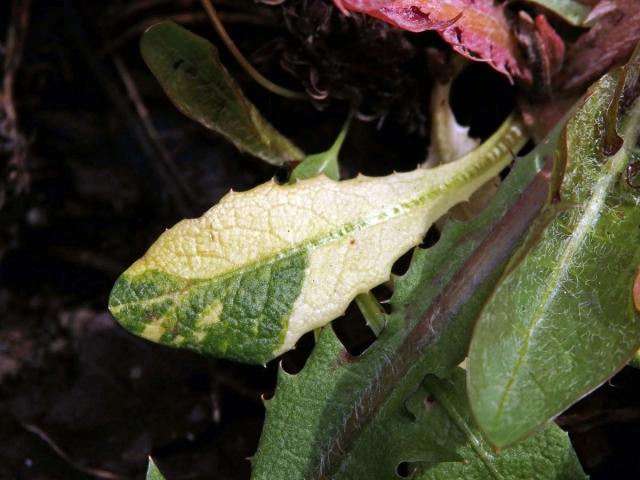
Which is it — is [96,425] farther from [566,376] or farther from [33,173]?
[566,376]

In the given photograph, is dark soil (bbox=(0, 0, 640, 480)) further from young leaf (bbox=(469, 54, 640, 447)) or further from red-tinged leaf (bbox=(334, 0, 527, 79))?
young leaf (bbox=(469, 54, 640, 447))

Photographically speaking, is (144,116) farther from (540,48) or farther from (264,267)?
(540,48)

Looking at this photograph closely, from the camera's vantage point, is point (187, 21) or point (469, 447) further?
point (187, 21)

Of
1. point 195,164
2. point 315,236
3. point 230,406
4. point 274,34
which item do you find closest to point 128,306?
point 315,236

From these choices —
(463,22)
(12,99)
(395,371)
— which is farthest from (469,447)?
(12,99)

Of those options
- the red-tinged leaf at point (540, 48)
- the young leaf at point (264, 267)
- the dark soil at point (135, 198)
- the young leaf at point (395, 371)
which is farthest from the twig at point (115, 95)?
the red-tinged leaf at point (540, 48)

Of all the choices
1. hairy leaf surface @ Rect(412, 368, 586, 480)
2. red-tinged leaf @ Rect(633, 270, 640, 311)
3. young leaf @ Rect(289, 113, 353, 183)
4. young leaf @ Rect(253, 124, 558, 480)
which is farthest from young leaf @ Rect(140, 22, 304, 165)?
red-tinged leaf @ Rect(633, 270, 640, 311)

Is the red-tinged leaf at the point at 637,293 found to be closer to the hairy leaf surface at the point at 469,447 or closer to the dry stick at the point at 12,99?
the hairy leaf surface at the point at 469,447

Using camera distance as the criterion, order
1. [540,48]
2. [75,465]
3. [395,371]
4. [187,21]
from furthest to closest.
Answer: [187,21] → [75,465] → [540,48] → [395,371]
